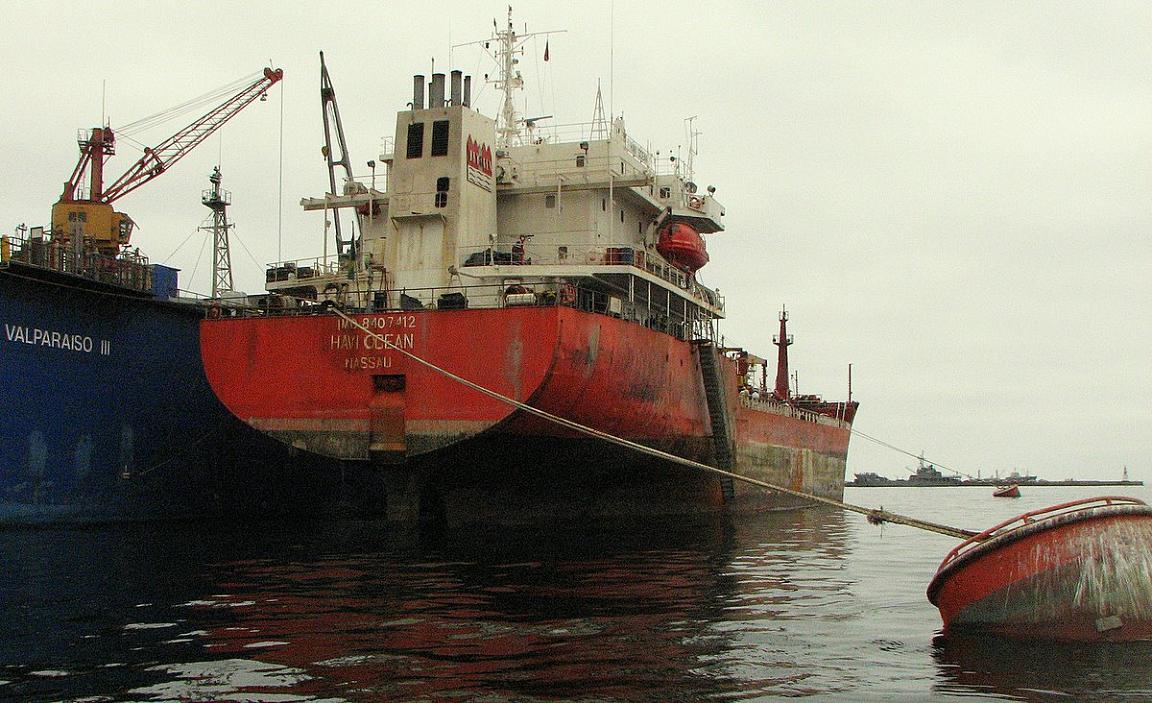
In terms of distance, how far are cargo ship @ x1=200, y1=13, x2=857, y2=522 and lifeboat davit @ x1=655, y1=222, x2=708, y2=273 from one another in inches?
2.2

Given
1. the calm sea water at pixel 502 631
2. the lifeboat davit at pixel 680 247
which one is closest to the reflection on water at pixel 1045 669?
the calm sea water at pixel 502 631

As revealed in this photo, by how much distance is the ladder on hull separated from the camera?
27328mm

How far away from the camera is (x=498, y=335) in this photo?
19.6m

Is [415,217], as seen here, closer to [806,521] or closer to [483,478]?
[483,478]

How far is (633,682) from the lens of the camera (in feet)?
26.1

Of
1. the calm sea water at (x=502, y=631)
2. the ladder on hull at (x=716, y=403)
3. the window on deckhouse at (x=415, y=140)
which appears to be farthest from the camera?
the ladder on hull at (x=716, y=403)

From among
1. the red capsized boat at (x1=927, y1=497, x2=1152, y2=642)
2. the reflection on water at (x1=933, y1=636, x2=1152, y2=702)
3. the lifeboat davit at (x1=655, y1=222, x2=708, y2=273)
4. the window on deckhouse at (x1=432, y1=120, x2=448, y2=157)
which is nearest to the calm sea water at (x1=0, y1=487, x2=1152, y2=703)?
the reflection on water at (x1=933, y1=636, x2=1152, y2=702)

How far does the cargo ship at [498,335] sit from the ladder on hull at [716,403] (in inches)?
2.0

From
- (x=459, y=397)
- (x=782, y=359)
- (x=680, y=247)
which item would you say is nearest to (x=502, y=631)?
(x=459, y=397)

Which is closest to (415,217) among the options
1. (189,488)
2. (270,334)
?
(270,334)

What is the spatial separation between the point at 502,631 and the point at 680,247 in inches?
721

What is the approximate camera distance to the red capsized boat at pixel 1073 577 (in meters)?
9.59

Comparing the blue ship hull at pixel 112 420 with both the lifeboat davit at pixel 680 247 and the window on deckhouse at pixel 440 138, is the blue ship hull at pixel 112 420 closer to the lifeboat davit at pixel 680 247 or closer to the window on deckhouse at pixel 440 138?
the window on deckhouse at pixel 440 138

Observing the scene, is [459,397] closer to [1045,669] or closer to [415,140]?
[415,140]
